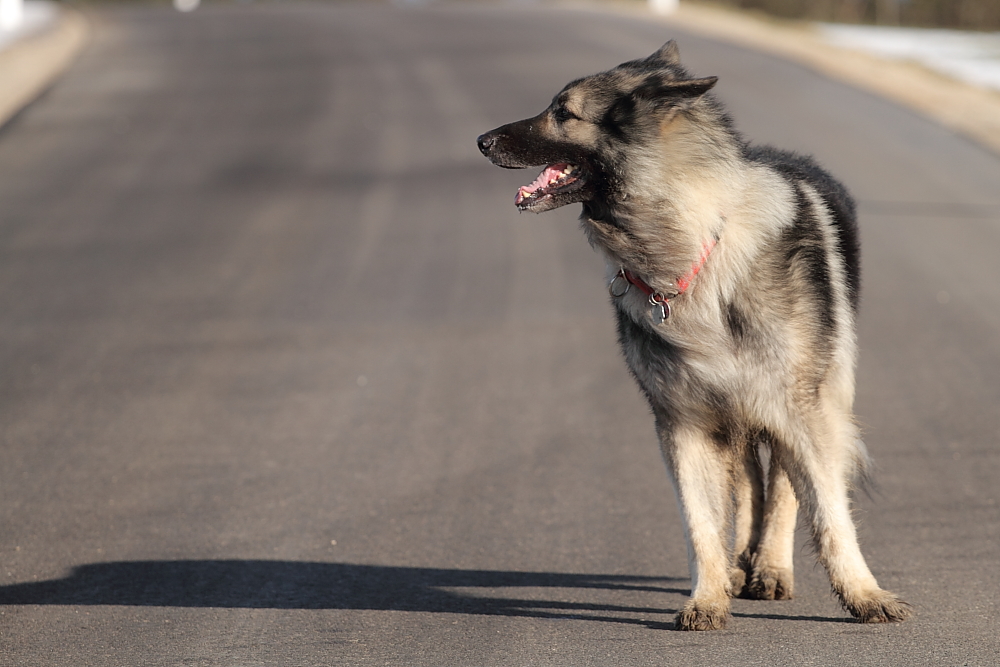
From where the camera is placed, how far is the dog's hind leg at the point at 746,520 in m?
5.20

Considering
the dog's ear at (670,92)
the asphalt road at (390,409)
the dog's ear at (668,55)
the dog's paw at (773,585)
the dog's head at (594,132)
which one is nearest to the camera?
the dog's ear at (670,92)

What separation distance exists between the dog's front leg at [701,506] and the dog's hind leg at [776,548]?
40 centimetres

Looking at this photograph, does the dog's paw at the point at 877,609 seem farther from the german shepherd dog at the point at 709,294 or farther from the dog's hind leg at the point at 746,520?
the dog's hind leg at the point at 746,520

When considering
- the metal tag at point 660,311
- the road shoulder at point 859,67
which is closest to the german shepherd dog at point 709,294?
the metal tag at point 660,311

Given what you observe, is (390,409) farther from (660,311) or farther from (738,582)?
(660,311)

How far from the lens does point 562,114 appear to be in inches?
187

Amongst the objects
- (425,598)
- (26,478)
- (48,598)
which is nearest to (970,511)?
(425,598)

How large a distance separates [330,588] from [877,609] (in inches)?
88.5

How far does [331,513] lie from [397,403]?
196cm

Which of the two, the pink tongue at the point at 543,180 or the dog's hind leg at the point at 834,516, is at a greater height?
the pink tongue at the point at 543,180

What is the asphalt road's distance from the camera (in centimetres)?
483

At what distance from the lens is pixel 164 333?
984 cm

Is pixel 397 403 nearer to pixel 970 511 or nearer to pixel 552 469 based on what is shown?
pixel 552 469

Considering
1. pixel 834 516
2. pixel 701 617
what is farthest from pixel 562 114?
pixel 701 617
